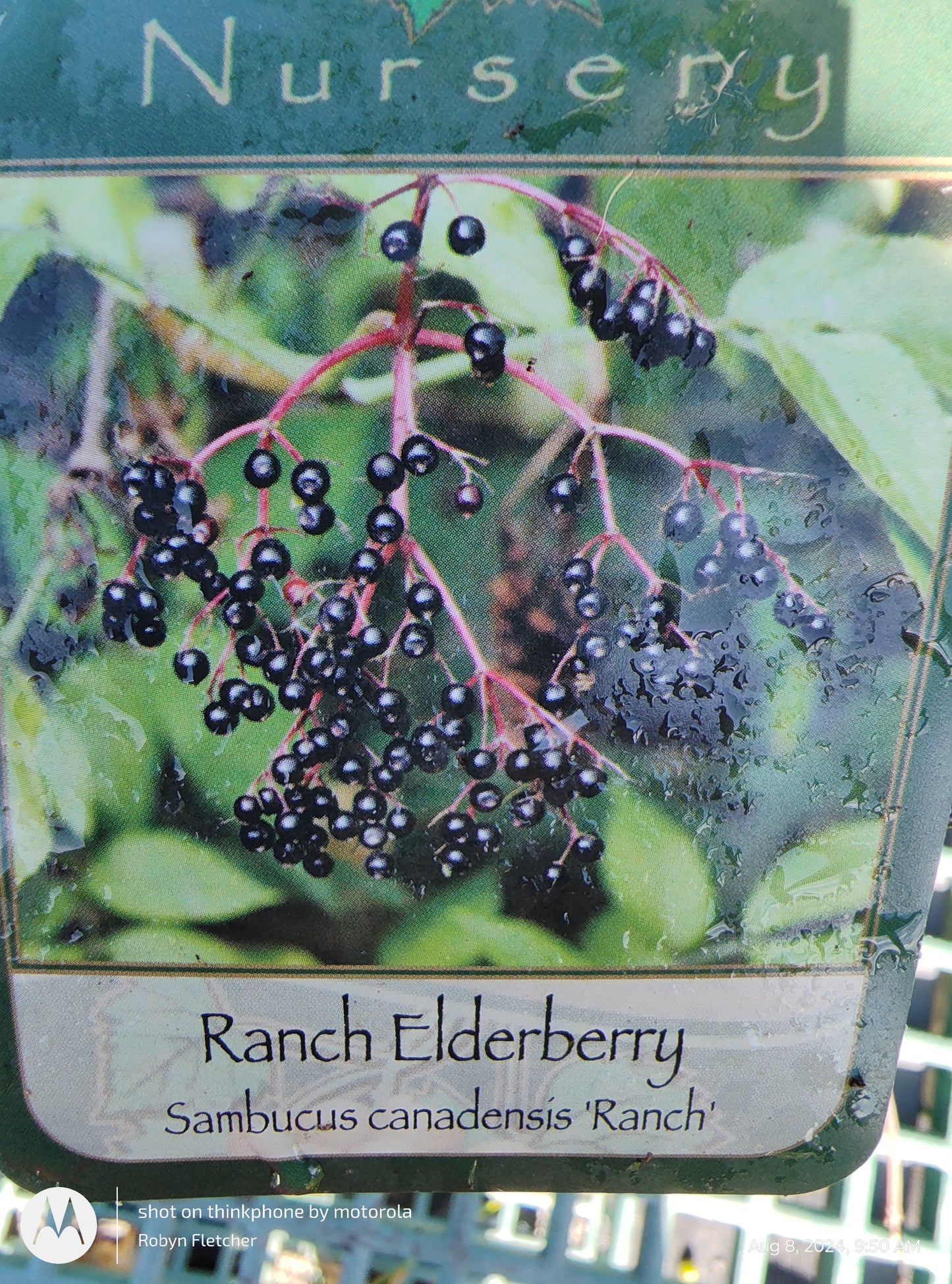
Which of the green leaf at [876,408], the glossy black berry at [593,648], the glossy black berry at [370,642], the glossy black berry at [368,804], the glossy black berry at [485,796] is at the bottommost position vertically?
the glossy black berry at [368,804]

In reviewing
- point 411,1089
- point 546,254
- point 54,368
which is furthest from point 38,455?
point 411,1089

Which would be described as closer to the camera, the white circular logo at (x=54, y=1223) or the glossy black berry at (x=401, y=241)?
the glossy black berry at (x=401, y=241)

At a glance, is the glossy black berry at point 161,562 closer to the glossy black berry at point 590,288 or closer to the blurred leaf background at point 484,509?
the blurred leaf background at point 484,509

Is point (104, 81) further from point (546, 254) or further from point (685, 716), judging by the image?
point (685, 716)

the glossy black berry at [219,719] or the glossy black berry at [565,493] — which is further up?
the glossy black berry at [565,493]

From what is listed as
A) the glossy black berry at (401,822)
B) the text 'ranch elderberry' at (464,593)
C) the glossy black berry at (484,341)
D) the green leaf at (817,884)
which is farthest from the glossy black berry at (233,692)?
the green leaf at (817,884)

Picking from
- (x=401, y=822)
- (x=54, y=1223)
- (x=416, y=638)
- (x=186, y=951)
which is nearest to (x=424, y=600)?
(x=416, y=638)
